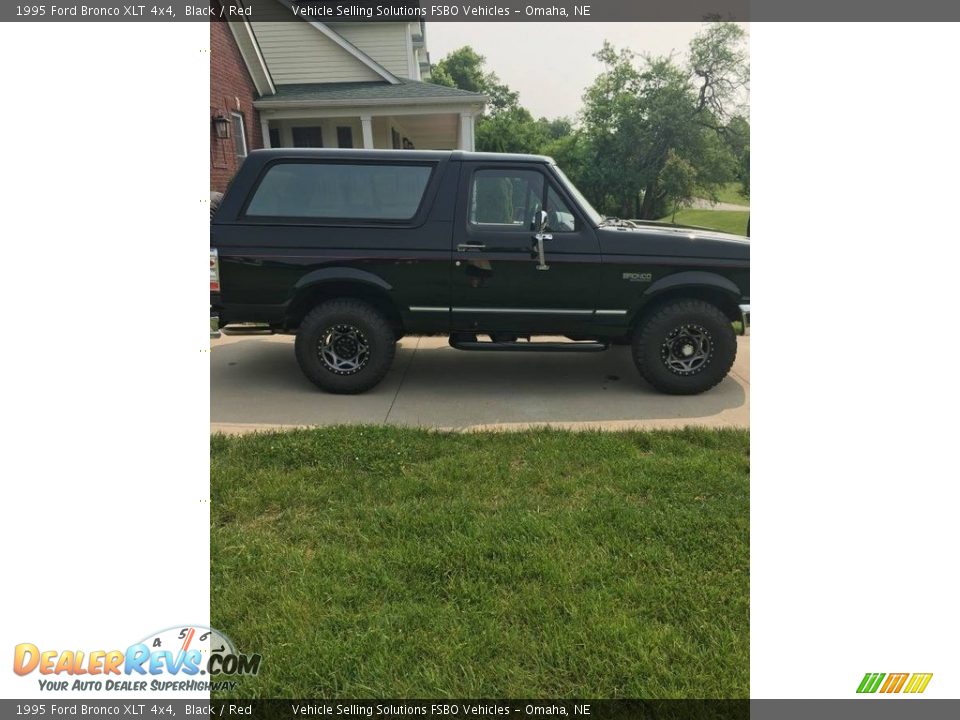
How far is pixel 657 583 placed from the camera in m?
2.34

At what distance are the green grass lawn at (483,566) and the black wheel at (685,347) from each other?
1.09m

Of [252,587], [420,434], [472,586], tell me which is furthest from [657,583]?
[420,434]

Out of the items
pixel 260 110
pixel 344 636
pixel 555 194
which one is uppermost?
pixel 260 110

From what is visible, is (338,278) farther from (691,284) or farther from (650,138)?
(650,138)

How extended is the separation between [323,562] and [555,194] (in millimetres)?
3365

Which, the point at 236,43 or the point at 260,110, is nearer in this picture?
the point at 236,43

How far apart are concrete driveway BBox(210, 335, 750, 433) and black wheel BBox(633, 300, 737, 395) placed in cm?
15

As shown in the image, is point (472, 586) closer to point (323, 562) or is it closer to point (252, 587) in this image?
point (323, 562)

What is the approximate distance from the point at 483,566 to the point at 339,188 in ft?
11.1

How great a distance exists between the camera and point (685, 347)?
4.80 metres

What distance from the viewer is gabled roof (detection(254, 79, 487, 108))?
1298 centimetres

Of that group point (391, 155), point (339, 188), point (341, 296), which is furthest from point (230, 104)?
point (341, 296)

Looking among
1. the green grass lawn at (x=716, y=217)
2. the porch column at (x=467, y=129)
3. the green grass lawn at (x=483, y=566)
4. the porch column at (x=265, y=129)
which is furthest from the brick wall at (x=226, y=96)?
the green grass lawn at (x=716, y=217)
